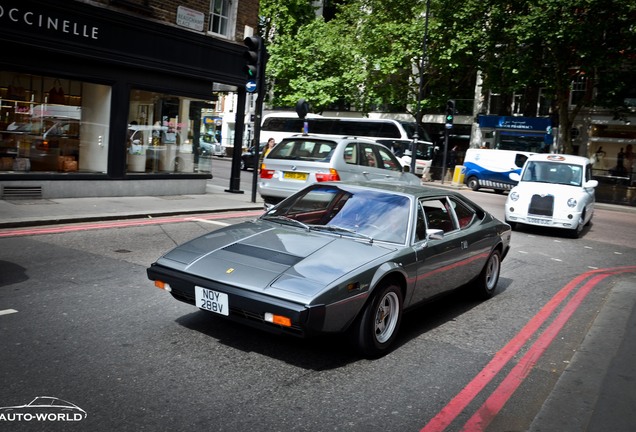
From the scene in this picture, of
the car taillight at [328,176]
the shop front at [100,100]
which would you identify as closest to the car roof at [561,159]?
the car taillight at [328,176]

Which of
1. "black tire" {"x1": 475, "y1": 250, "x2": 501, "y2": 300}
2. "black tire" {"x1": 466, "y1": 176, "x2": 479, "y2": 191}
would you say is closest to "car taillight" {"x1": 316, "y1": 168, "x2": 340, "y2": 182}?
"black tire" {"x1": 475, "y1": 250, "x2": 501, "y2": 300}

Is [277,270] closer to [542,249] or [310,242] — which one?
[310,242]

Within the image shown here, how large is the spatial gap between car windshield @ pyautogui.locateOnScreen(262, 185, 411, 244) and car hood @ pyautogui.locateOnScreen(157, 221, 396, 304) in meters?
0.19

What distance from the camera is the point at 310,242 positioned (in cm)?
514

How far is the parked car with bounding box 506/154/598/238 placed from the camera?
13562mm

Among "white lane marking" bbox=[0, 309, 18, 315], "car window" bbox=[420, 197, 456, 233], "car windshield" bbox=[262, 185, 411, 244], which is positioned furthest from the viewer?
"car window" bbox=[420, 197, 456, 233]

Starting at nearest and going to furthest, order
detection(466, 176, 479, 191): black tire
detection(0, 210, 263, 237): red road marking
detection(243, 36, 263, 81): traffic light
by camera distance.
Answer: detection(0, 210, 263, 237): red road marking, detection(243, 36, 263, 81): traffic light, detection(466, 176, 479, 191): black tire

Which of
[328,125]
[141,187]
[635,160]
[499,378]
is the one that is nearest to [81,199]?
[141,187]

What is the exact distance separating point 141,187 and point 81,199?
1858 millimetres

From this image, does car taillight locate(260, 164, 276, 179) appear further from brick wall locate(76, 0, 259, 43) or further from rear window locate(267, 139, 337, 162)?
brick wall locate(76, 0, 259, 43)

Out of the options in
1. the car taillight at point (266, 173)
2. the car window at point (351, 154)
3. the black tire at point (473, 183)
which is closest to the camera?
the car window at point (351, 154)

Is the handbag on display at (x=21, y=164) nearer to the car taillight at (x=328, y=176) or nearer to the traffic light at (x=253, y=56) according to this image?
the traffic light at (x=253, y=56)

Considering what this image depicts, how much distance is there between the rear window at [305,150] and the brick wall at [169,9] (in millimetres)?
4581

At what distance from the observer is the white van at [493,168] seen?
27875 millimetres
